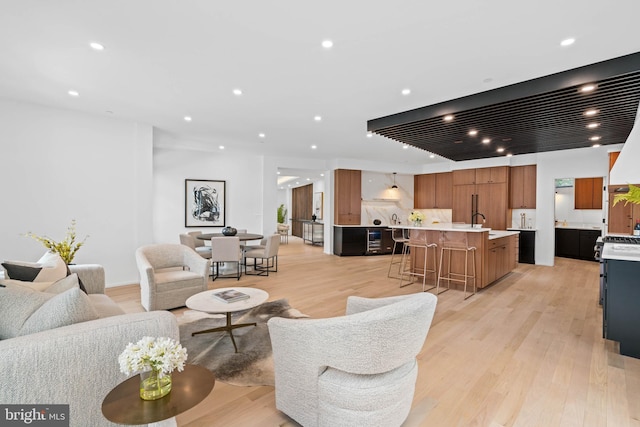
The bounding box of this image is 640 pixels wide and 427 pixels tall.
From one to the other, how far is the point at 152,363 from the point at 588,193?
1121 cm

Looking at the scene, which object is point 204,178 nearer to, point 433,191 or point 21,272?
point 21,272

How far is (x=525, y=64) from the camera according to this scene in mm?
3195

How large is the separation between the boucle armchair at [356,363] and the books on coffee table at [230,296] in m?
1.24

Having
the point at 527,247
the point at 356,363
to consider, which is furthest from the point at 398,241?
the point at 356,363

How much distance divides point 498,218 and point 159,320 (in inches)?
338

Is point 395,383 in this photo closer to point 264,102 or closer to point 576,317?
point 576,317

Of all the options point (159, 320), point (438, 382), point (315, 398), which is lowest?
point (438, 382)

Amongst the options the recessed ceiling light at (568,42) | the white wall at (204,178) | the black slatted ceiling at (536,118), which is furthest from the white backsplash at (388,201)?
the recessed ceiling light at (568,42)

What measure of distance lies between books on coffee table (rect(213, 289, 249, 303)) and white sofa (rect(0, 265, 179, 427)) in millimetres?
1302

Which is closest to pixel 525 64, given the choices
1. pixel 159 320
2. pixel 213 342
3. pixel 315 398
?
pixel 315 398

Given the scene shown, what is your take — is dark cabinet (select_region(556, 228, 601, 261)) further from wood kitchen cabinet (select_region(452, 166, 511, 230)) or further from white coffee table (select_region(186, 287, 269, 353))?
white coffee table (select_region(186, 287, 269, 353))

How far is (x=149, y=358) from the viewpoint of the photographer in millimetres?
1229

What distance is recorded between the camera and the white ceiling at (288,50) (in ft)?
7.73

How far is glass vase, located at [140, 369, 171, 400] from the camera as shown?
1.28 m
